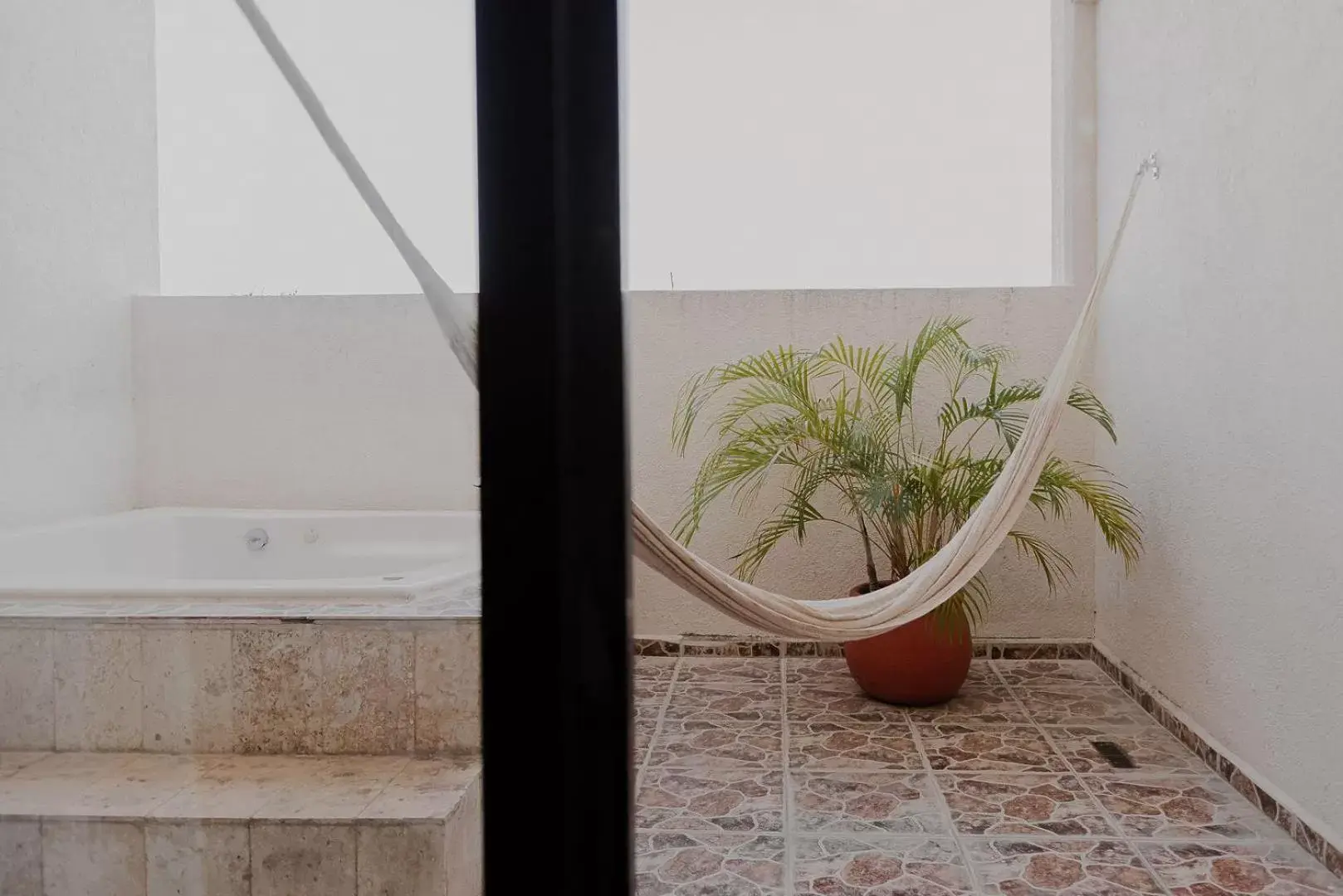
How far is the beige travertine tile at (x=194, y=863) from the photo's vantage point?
61 centimetres

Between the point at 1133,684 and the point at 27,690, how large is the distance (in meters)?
2.33

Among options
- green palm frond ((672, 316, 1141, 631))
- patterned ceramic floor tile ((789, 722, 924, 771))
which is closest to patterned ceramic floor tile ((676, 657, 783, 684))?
green palm frond ((672, 316, 1141, 631))

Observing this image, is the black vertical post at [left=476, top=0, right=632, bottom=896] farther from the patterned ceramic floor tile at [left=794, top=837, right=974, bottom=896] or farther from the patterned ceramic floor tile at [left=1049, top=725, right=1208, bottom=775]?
the patterned ceramic floor tile at [left=1049, top=725, right=1208, bottom=775]

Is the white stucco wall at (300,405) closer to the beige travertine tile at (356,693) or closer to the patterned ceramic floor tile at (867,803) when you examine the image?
the beige travertine tile at (356,693)

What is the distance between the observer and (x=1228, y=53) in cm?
177

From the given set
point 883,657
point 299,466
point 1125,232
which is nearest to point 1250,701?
point 883,657

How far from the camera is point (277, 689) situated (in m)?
0.98

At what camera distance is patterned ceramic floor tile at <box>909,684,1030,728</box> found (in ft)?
7.03

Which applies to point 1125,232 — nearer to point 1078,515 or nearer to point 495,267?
point 1078,515

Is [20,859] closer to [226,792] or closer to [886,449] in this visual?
[226,792]

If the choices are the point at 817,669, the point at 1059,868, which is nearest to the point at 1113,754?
the point at 1059,868

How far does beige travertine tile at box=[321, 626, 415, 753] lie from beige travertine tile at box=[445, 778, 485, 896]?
33 cm

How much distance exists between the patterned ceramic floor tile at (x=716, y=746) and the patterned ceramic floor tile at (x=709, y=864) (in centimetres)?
32

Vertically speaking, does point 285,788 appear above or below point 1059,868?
above
